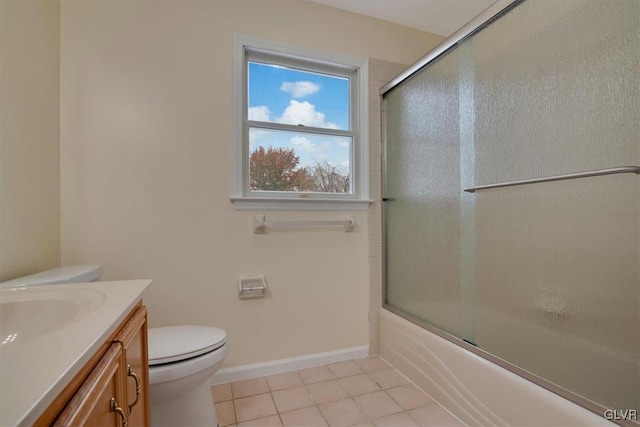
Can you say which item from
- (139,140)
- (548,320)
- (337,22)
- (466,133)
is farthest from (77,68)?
(548,320)

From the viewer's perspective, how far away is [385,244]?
7.11ft

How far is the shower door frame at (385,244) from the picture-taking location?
3.54 ft

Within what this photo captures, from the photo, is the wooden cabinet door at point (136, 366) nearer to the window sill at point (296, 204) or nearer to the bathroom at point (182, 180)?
the bathroom at point (182, 180)

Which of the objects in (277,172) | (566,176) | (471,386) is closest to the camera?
(566,176)

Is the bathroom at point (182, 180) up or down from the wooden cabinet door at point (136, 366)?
up

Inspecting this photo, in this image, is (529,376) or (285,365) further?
(285,365)

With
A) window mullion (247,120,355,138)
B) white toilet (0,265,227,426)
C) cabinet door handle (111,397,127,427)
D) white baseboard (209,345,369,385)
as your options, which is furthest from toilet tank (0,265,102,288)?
window mullion (247,120,355,138)

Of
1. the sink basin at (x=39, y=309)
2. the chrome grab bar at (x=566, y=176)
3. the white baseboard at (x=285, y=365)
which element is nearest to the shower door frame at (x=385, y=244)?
the white baseboard at (x=285, y=365)

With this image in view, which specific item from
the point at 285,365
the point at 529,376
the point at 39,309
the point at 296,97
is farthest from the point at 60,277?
the point at 529,376

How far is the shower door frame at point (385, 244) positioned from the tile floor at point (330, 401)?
348 mm

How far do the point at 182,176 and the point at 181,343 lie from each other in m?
0.88

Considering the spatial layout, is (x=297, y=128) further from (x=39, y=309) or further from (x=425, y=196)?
(x=39, y=309)

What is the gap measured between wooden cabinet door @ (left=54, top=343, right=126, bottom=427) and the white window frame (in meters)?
1.16

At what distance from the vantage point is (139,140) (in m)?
1.65
